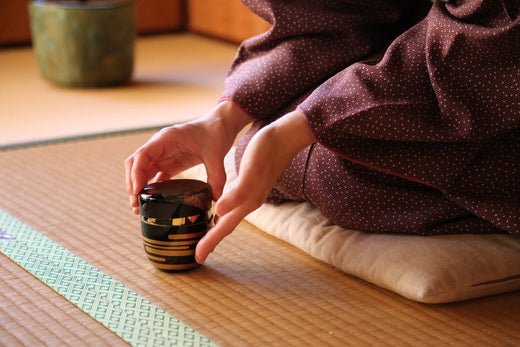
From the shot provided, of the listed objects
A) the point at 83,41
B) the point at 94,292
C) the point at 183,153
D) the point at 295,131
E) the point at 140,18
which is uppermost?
the point at 295,131

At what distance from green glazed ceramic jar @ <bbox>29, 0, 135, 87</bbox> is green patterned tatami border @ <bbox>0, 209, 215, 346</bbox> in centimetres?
136

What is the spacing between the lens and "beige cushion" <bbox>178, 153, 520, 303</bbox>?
4.12ft

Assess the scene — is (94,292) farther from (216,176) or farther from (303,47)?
(303,47)

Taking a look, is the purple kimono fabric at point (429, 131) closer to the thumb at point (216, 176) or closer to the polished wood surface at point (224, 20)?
the thumb at point (216, 176)

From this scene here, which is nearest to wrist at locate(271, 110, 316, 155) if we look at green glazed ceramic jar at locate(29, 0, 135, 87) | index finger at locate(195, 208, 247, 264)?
index finger at locate(195, 208, 247, 264)

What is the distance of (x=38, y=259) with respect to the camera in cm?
142

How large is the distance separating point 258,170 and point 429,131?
0.25 metres

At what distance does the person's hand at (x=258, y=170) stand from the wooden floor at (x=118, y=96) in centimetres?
108

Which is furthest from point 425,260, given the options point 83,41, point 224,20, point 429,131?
point 224,20

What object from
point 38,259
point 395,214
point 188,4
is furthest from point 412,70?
point 188,4

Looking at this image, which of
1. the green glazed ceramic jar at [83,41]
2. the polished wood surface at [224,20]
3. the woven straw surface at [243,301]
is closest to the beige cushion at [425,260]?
the woven straw surface at [243,301]

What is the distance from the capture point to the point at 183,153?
1.46 m

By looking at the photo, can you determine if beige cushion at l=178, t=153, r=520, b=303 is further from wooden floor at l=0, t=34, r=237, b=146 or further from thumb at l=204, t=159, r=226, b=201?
wooden floor at l=0, t=34, r=237, b=146

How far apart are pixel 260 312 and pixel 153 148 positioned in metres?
0.33
